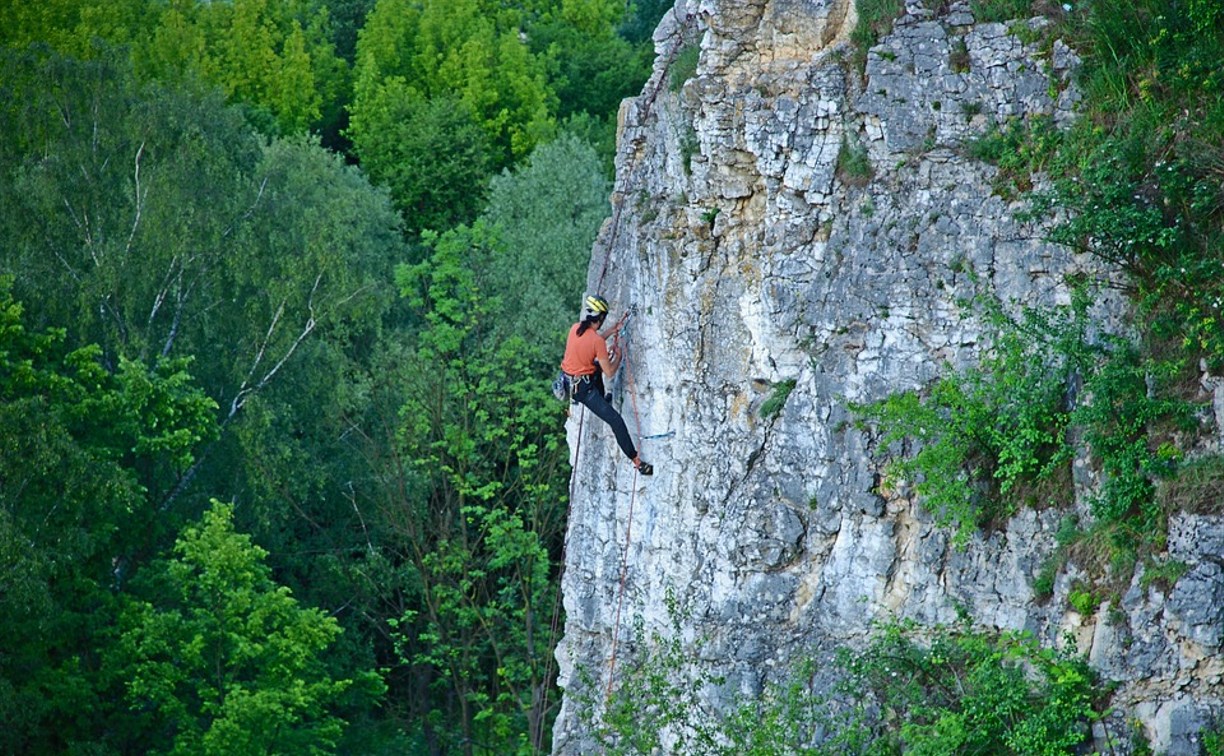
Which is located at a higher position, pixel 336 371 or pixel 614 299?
pixel 336 371

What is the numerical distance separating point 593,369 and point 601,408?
47 centimetres

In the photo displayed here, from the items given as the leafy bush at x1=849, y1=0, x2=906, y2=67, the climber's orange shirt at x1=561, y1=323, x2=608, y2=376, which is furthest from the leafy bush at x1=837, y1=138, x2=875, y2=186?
the climber's orange shirt at x1=561, y1=323, x2=608, y2=376

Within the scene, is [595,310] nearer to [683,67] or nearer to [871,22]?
[683,67]

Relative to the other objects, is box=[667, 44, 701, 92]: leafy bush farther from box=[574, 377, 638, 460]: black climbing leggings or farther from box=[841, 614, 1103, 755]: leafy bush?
box=[841, 614, 1103, 755]: leafy bush

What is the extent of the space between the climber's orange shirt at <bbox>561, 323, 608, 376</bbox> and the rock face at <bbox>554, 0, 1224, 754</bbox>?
71cm

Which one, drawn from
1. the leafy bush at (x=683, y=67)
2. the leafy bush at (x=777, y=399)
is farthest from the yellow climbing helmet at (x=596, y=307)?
the leafy bush at (x=683, y=67)

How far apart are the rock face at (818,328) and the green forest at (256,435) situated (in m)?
8.57

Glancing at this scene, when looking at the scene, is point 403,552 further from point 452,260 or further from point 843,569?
point 843,569

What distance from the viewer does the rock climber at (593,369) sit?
19.3m

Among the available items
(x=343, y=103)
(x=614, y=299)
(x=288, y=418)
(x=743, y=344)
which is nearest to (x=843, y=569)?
(x=743, y=344)

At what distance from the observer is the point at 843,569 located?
57.1 ft

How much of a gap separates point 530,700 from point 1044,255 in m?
17.6

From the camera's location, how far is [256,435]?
30.6 m

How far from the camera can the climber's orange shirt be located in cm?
1944
